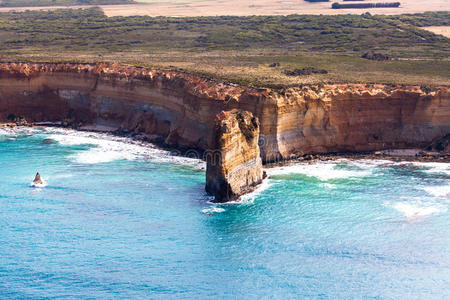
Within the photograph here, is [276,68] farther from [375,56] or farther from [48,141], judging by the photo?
[48,141]

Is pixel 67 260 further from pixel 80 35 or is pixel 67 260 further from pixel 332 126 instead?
pixel 80 35

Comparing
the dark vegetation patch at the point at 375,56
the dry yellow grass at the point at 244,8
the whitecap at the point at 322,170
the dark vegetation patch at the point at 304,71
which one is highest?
the dry yellow grass at the point at 244,8

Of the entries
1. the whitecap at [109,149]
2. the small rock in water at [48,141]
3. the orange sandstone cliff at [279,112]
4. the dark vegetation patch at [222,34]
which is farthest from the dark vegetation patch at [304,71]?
the small rock in water at [48,141]

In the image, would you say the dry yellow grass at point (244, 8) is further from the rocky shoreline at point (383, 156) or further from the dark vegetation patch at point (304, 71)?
the rocky shoreline at point (383, 156)

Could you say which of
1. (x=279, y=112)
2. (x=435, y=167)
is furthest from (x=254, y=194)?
(x=435, y=167)

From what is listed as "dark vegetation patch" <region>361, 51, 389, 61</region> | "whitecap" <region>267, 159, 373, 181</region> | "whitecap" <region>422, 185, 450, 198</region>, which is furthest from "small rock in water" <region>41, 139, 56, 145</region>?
"dark vegetation patch" <region>361, 51, 389, 61</region>

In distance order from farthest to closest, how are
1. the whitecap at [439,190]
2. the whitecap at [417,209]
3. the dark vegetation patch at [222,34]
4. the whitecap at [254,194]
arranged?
the dark vegetation patch at [222,34]
the whitecap at [439,190]
the whitecap at [254,194]
the whitecap at [417,209]
